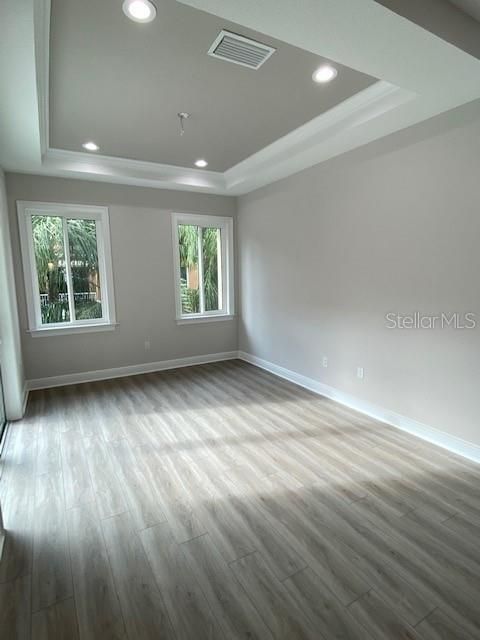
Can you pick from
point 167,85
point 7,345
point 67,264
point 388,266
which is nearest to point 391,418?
point 388,266

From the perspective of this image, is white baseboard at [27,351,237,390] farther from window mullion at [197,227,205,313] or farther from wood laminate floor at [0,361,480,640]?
wood laminate floor at [0,361,480,640]

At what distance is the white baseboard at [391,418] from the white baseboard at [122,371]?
117 centimetres

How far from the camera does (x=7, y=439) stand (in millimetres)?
3033

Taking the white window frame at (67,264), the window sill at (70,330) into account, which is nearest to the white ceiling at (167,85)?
the white window frame at (67,264)

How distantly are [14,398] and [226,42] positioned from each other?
11.7ft

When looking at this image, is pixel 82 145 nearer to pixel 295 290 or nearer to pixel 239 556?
pixel 295 290

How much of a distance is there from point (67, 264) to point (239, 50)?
133 inches

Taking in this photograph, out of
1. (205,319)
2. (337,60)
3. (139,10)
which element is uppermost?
(139,10)

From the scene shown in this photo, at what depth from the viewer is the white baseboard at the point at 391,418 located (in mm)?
2672

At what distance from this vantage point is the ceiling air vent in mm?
2002

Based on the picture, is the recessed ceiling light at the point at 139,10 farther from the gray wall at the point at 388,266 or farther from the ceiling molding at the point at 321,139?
the gray wall at the point at 388,266

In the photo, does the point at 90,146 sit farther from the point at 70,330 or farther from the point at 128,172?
the point at 70,330

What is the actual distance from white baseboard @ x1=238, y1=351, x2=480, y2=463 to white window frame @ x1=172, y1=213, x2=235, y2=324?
136cm

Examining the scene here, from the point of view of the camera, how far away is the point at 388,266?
10.3 feet
